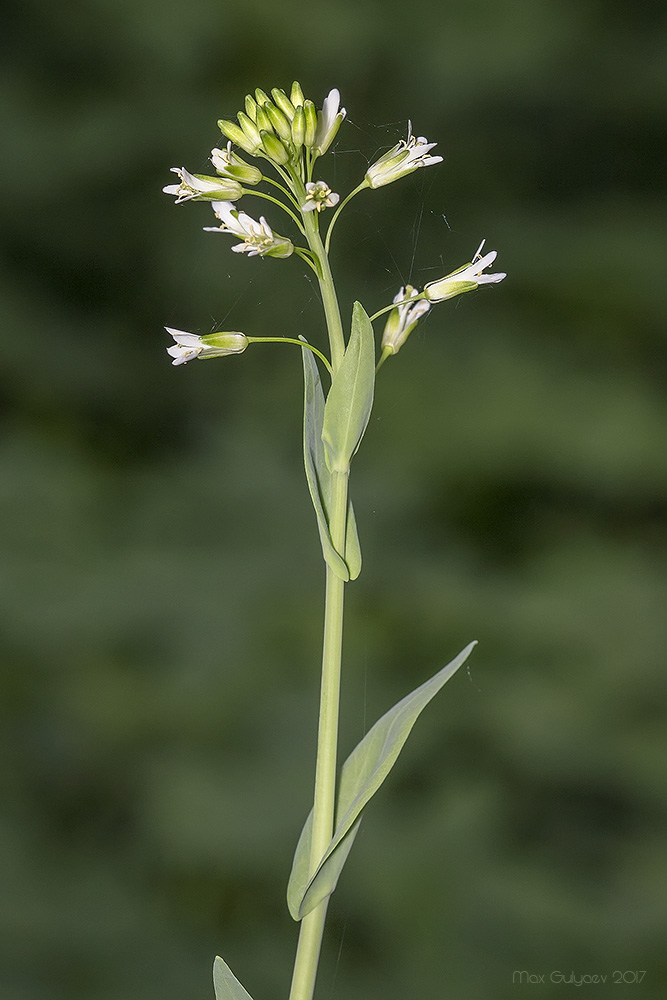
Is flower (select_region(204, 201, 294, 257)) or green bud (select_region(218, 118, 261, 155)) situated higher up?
green bud (select_region(218, 118, 261, 155))

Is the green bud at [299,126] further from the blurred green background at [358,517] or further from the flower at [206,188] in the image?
the blurred green background at [358,517]

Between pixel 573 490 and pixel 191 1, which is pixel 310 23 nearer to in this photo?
pixel 191 1

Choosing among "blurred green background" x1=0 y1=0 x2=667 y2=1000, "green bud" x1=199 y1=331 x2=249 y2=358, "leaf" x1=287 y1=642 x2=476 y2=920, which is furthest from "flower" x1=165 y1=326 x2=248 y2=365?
"blurred green background" x1=0 y1=0 x2=667 y2=1000

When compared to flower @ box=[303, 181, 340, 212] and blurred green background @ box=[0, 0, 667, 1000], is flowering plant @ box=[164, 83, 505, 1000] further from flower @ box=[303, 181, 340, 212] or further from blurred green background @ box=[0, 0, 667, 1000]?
blurred green background @ box=[0, 0, 667, 1000]

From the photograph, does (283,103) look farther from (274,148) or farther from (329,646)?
(329,646)

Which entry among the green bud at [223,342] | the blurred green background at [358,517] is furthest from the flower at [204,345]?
the blurred green background at [358,517]

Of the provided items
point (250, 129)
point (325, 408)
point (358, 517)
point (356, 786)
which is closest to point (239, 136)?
point (250, 129)

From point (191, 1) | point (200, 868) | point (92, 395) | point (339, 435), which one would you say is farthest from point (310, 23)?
point (200, 868)
